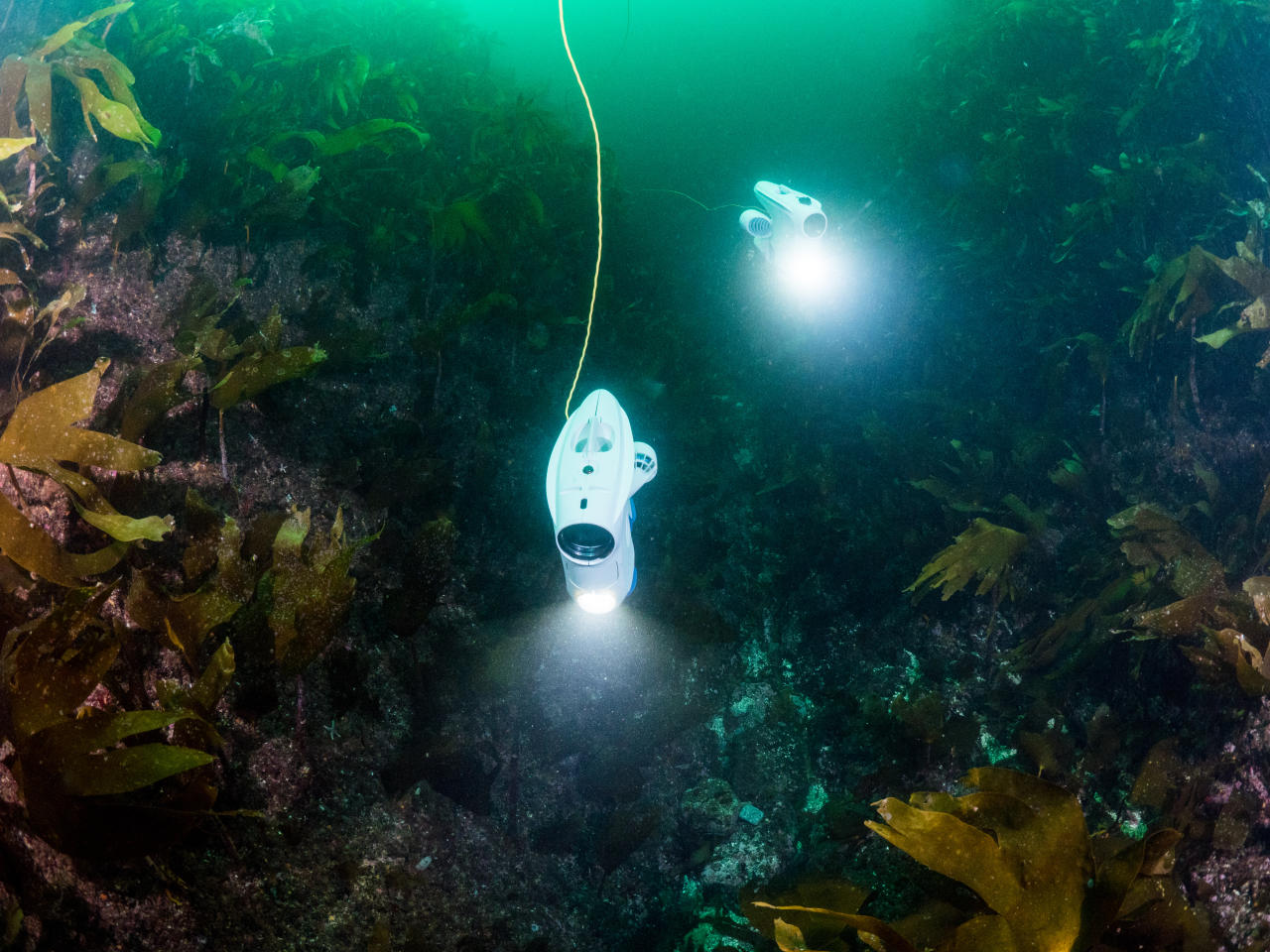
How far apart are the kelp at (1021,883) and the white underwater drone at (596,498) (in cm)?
94

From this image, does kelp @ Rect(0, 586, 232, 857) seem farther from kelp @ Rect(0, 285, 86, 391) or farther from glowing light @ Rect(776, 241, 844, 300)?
glowing light @ Rect(776, 241, 844, 300)

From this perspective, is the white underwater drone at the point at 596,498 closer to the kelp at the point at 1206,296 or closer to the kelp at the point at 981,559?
the kelp at the point at 981,559

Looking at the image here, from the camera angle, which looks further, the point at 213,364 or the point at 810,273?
the point at 810,273

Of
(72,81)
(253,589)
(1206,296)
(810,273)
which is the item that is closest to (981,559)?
(1206,296)

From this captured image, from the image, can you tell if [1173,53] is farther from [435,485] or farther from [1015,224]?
[435,485]

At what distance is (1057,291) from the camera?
2.75 meters

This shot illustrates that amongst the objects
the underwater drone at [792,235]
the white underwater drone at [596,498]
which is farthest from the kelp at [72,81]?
the underwater drone at [792,235]

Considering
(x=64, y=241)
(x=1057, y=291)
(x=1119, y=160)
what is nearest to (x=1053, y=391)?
(x=1057, y=291)

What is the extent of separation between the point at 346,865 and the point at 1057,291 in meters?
3.47

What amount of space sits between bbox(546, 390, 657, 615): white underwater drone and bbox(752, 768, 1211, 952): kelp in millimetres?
936

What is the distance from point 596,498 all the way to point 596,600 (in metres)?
0.39

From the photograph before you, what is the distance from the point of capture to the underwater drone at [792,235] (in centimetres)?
266

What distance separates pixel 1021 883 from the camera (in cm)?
126

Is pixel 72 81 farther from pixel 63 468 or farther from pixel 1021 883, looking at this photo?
pixel 1021 883
